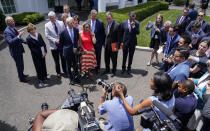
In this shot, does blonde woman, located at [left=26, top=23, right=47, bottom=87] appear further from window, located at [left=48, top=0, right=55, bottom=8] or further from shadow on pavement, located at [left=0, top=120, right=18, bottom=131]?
window, located at [left=48, top=0, right=55, bottom=8]

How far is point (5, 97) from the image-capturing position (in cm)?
480

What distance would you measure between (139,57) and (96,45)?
2.74m

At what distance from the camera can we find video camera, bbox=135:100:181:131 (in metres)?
1.50

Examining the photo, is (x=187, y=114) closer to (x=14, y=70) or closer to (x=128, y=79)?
(x=128, y=79)

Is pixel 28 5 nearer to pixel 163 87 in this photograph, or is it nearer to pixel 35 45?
pixel 35 45

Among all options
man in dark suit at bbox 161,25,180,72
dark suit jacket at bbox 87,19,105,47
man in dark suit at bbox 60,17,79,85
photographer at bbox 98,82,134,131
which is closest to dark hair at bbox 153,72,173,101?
photographer at bbox 98,82,134,131

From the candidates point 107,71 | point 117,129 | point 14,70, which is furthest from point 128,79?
point 14,70

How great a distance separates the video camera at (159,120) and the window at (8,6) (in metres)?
15.5

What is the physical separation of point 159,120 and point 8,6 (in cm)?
1597

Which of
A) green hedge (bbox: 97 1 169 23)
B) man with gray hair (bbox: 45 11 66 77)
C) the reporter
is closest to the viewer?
the reporter

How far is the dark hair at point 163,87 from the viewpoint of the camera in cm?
226

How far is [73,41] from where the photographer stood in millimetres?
5012

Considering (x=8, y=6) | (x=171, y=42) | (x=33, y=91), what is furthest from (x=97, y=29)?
(x=8, y=6)

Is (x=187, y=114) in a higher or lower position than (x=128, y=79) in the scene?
higher
